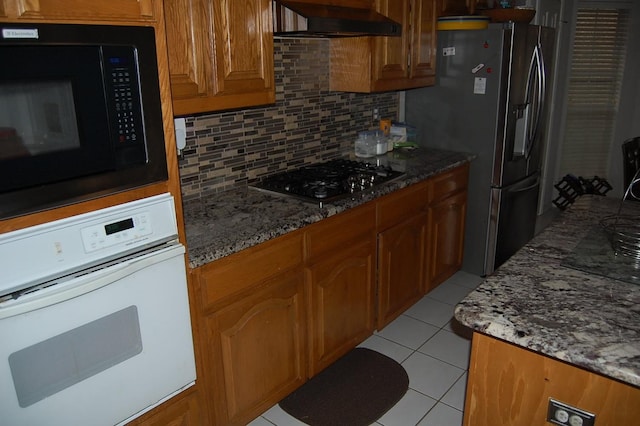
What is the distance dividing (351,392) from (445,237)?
1.36 metres

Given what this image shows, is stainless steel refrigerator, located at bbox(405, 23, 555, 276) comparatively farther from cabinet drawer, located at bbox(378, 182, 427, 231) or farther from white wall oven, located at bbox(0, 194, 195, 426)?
white wall oven, located at bbox(0, 194, 195, 426)

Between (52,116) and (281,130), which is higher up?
(52,116)

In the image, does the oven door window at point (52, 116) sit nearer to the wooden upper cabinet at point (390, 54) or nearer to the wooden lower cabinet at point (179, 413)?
the wooden lower cabinet at point (179, 413)

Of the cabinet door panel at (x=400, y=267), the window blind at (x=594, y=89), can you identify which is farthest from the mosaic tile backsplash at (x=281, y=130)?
the window blind at (x=594, y=89)

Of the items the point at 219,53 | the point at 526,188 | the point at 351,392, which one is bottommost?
the point at 351,392

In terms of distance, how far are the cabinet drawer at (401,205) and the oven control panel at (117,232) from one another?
1371 millimetres

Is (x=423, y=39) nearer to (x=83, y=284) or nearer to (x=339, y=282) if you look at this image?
(x=339, y=282)

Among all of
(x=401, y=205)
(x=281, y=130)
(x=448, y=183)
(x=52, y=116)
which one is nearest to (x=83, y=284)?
(x=52, y=116)

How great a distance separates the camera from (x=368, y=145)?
3219 millimetres

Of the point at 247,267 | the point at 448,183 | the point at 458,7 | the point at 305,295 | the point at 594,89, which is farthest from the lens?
the point at 594,89

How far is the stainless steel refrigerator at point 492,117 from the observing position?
3.17 m

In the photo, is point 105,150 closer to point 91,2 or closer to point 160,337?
point 91,2

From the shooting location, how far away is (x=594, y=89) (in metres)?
4.88

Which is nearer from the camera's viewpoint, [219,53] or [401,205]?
[219,53]
